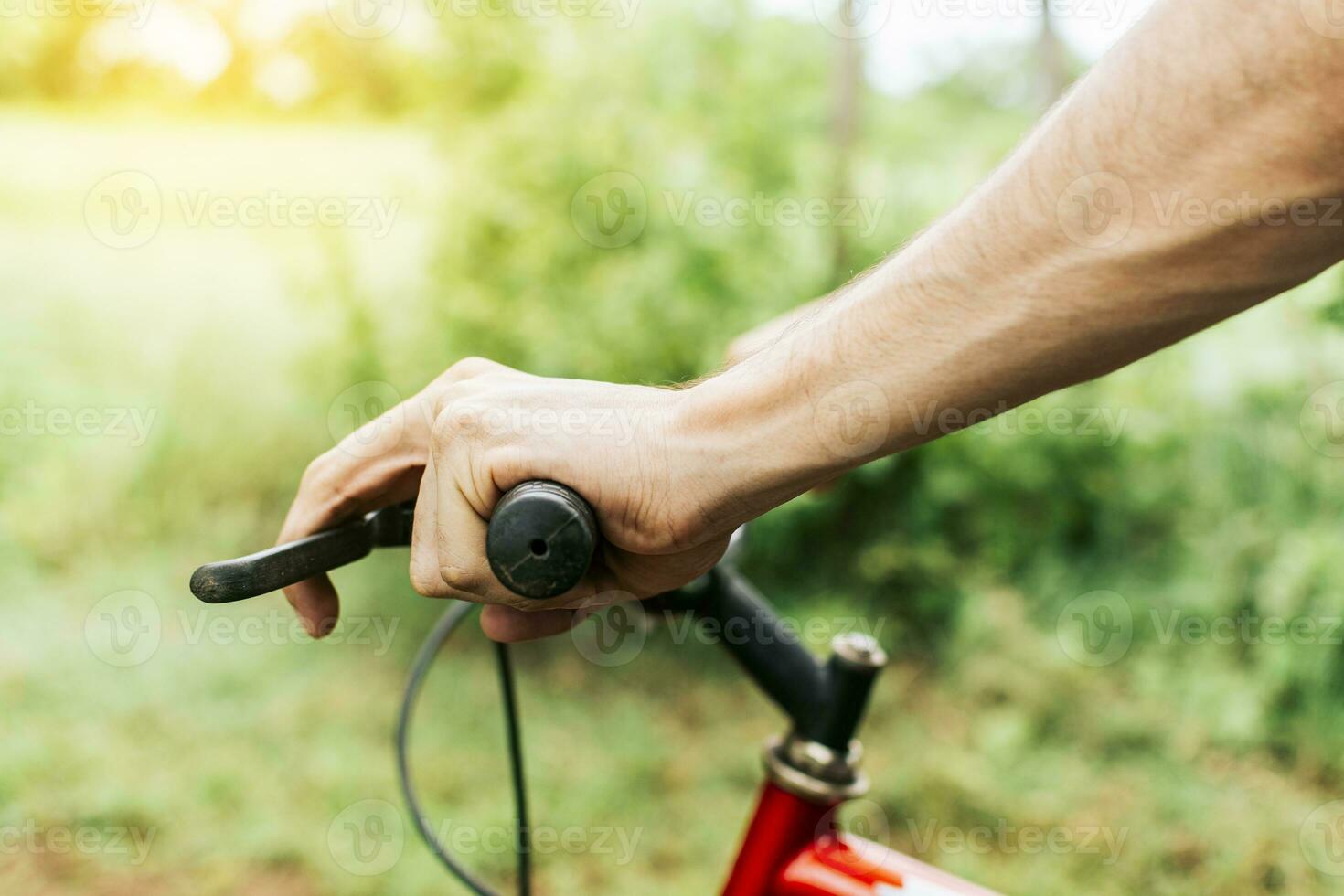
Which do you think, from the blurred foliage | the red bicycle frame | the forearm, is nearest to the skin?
the forearm

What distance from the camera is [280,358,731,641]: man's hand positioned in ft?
2.86

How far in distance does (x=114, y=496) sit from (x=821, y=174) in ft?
11.9

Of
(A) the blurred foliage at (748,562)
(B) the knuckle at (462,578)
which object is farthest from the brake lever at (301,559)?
(A) the blurred foliage at (748,562)

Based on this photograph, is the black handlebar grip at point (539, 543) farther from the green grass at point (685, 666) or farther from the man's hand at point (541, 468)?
the green grass at point (685, 666)

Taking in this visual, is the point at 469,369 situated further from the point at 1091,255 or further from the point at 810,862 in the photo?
the point at 810,862

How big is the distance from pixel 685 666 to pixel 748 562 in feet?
1.73

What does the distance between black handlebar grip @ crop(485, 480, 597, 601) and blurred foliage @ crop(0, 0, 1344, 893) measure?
2.70 metres

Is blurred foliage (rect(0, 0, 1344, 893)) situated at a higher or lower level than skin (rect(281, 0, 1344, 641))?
lower

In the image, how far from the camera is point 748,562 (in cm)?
400

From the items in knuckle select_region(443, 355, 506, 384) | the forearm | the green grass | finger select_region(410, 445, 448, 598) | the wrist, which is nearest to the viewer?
the forearm

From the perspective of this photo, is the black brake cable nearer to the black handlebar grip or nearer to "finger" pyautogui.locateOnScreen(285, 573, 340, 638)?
"finger" pyautogui.locateOnScreen(285, 573, 340, 638)

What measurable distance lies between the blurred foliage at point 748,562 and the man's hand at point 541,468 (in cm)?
256

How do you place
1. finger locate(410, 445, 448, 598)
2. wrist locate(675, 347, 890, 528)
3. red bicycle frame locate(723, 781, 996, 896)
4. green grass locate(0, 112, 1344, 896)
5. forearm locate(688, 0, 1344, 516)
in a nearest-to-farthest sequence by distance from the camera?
forearm locate(688, 0, 1344, 516)
wrist locate(675, 347, 890, 528)
finger locate(410, 445, 448, 598)
red bicycle frame locate(723, 781, 996, 896)
green grass locate(0, 112, 1344, 896)

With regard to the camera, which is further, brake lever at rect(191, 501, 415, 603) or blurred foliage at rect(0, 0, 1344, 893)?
blurred foliage at rect(0, 0, 1344, 893)
